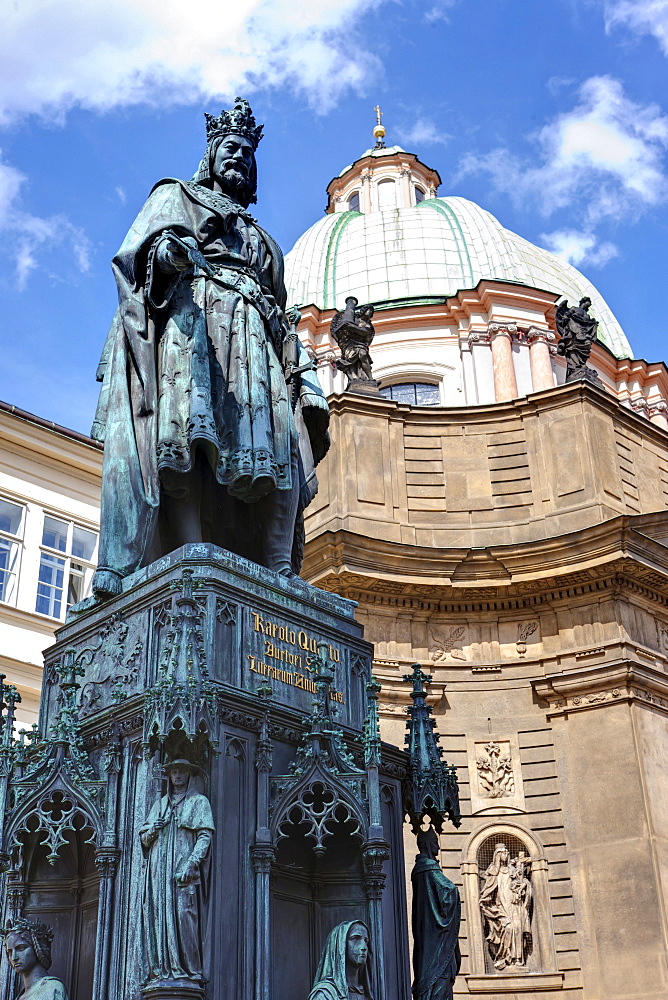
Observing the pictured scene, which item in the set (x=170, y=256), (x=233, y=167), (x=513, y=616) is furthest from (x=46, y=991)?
(x=513, y=616)

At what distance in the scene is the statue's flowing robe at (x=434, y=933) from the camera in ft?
20.9

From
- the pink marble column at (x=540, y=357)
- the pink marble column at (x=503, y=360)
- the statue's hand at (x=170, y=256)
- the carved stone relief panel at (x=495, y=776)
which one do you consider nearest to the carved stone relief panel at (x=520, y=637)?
the carved stone relief panel at (x=495, y=776)

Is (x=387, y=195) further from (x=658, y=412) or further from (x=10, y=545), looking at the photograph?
(x=10, y=545)

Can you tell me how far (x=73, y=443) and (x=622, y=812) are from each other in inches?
504

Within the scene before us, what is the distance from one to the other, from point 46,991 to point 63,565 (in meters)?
18.5

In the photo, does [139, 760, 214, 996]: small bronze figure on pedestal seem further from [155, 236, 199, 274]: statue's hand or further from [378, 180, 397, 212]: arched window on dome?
[378, 180, 397, 212]: arched window on dome

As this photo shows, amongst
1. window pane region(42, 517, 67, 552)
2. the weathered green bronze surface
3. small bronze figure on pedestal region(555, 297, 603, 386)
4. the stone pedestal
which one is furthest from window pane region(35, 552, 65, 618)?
the stone pedestal

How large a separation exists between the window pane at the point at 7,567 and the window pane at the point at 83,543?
1.38 m

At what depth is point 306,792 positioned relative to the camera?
19.7 ft

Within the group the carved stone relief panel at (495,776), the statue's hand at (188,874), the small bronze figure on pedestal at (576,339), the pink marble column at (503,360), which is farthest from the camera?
the pink marble column at (503,360)

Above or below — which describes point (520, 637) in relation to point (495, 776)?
above

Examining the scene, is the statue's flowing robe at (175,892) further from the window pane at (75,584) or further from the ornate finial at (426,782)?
the window pane at (75,584)

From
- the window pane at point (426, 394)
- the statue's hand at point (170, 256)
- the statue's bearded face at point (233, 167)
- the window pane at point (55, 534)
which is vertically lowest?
the statue's hand at point (170, 256)

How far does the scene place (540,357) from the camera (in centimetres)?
3566
